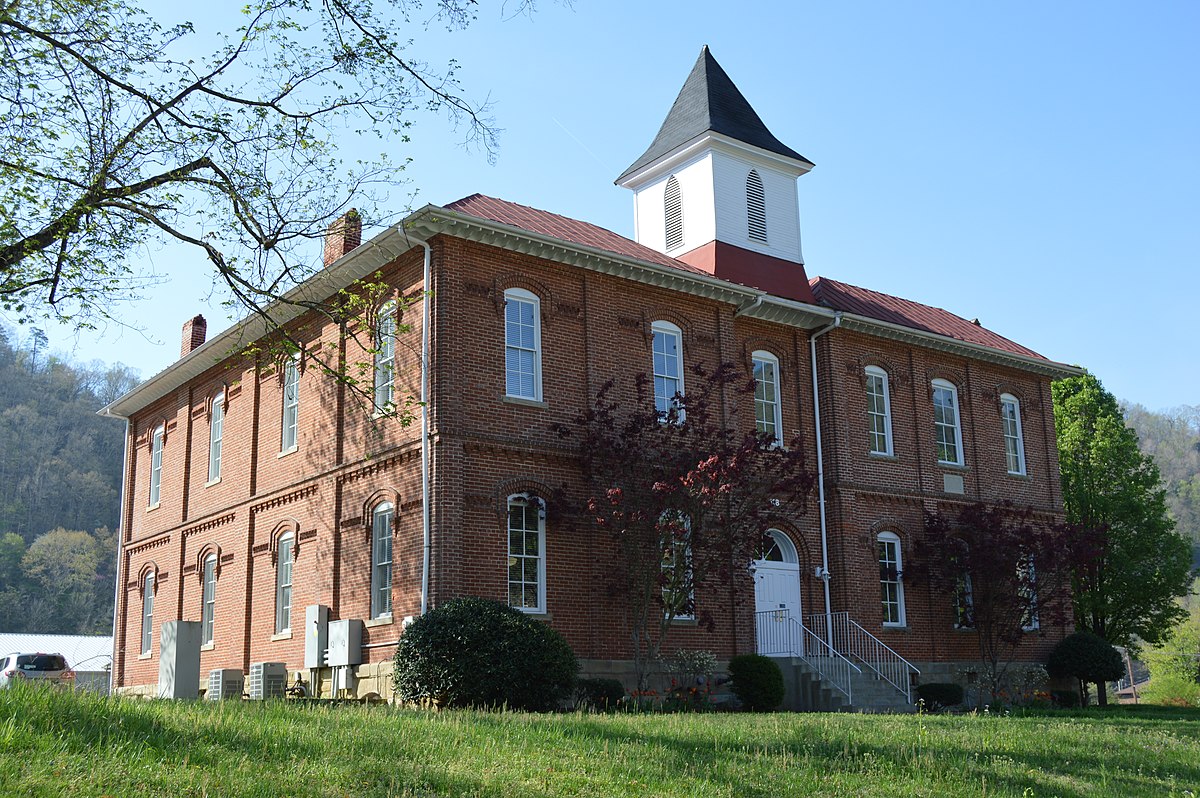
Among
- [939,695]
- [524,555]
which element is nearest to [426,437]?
[524,555]

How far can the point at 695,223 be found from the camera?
26562mm

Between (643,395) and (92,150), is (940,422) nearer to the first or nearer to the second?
(643,395)

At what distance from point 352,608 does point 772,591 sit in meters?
8.20

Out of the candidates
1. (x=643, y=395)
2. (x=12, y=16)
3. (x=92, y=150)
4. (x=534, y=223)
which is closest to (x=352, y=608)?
(x=643, y=395)

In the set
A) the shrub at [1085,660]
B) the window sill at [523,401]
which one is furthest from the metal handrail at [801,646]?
the shrub at [1085,660]

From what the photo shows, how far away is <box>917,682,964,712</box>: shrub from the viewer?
2406cm

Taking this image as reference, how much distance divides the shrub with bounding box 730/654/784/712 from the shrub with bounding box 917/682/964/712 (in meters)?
4.46

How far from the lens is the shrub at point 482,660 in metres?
16.9

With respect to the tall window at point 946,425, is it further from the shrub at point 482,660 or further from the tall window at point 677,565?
the shrub at point 482,660

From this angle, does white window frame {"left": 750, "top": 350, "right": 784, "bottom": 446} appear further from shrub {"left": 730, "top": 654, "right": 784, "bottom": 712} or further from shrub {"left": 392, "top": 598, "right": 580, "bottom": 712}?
shrub {"left": 392, "top": 598, "right": 580, "bottom": 712}

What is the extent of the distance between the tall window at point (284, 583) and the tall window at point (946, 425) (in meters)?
14.7

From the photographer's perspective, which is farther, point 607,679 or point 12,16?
point 607,679

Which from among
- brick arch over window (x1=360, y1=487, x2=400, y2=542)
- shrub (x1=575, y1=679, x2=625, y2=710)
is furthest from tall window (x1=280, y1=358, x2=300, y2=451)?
shrub (x1=575, y1=679, x2=625, y2=710)

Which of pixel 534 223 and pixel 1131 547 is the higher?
pixel 534 223
